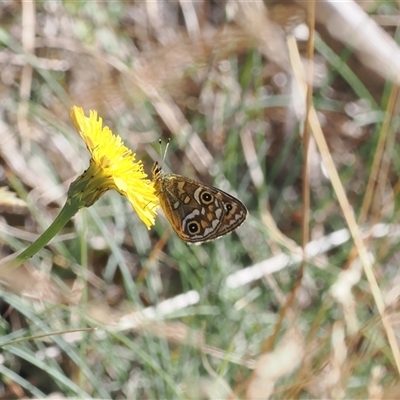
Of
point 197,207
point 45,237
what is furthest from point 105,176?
point 197,207

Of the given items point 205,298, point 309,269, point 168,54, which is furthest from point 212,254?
point 168,54

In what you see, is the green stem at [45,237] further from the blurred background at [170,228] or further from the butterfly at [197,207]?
the butterfly at [197,207]

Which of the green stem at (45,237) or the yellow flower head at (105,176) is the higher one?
the yellow flower head at (105,176)

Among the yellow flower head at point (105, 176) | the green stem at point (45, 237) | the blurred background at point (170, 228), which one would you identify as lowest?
the blurred background at point (170, 228)

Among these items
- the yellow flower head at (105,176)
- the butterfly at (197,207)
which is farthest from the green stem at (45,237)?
the butterfly at (197,207)

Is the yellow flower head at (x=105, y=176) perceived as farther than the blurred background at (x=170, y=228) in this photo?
No

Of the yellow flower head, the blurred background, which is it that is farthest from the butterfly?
the yellow flower head

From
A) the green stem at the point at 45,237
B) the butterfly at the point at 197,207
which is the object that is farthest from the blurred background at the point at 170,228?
the butterfly at the point at 197,207
